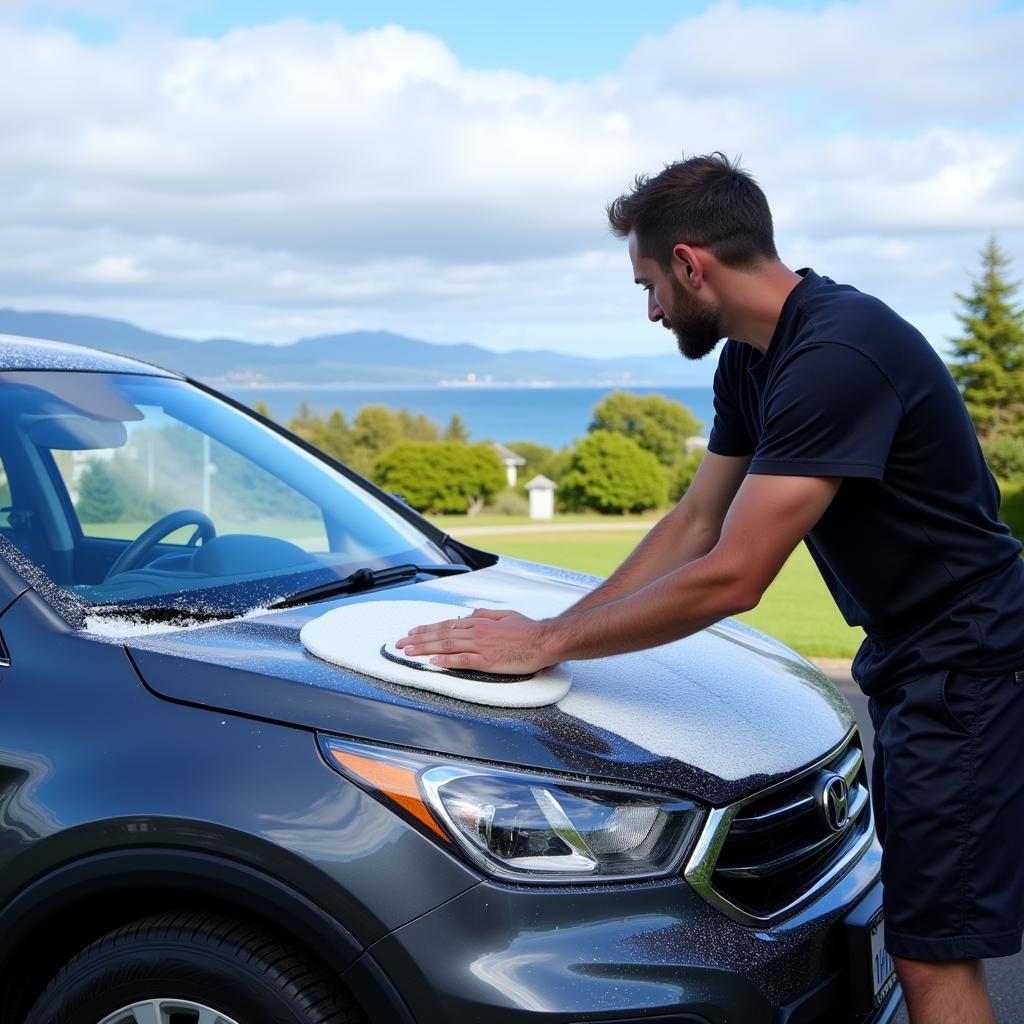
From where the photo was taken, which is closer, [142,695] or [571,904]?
[571,904]

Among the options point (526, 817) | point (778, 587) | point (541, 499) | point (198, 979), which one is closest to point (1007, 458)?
point (541, 499)

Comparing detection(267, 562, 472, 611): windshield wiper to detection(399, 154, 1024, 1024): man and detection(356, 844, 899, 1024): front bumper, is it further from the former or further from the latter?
detection(356, 844, 899, 1024): front bumper

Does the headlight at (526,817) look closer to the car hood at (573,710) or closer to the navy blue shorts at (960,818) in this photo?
the car hood at (573,710)

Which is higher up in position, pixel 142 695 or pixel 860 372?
pixel 860 372

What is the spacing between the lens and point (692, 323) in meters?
2.43

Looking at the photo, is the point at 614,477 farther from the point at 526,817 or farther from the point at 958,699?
the point at 526,817

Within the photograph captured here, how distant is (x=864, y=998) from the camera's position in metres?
2.24

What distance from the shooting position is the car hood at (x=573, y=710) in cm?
200

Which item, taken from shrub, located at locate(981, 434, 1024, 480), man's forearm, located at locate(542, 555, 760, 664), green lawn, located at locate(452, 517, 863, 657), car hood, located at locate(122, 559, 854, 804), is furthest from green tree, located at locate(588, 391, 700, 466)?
man's forearm, located at locate(542, 555, 760, 664)

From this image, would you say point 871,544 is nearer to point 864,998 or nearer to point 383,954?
point 864,998

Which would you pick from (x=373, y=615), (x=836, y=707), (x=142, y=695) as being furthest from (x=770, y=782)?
(x=142, y=695)

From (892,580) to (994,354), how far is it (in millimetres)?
64179

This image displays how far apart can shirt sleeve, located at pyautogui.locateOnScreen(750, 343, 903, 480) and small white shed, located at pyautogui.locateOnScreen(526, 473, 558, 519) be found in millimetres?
48741

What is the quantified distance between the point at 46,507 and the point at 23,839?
5.10 feet
